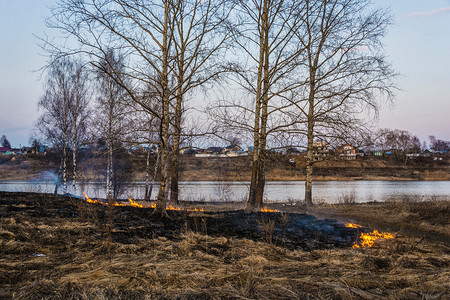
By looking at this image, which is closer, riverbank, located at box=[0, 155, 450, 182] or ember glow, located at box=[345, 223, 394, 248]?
ember glow, located at box=[345, 223, 394, 248]

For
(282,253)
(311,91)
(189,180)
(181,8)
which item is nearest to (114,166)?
(311,91)

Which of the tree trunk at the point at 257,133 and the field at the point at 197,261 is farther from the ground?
the tree trunk at the point at 257,133

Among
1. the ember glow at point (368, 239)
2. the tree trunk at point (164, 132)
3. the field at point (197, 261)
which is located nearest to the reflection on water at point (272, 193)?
the tree trunk at point (164, 132)

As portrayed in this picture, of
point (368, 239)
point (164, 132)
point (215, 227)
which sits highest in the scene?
point (164, 132)

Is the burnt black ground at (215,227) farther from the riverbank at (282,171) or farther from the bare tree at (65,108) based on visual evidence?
the riverbank at (282,171)

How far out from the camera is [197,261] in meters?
4.91

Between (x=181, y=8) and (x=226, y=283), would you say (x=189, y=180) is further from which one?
(x=226, y=283)

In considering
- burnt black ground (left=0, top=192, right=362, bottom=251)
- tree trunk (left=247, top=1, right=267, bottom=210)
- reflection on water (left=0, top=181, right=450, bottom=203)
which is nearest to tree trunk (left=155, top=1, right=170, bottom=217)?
burnt black ground (left=0, top=192, right=362, bottom=251)

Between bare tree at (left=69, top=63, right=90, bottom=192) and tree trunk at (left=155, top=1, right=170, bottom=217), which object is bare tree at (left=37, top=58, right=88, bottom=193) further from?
tree trunk at (left=155, top=1, right=170, bottom=217)

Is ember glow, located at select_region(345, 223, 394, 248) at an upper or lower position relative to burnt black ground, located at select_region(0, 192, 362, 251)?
lower

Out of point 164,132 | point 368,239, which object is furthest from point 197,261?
point 164,132

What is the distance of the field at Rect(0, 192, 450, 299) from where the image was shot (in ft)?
11.8

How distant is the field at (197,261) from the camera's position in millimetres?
3602

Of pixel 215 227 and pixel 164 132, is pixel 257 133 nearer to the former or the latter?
pixel 164 132
